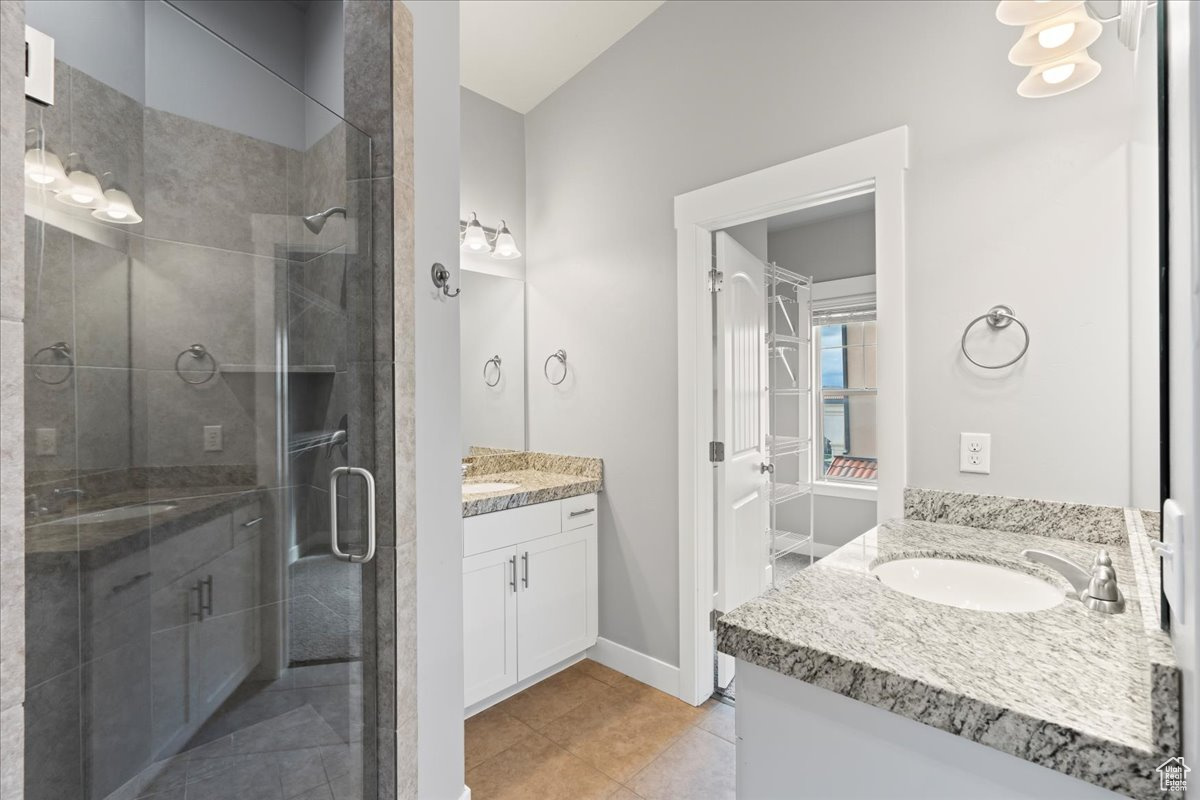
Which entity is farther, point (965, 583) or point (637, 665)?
point (637, 665)

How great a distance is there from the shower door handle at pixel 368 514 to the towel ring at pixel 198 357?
36 cm

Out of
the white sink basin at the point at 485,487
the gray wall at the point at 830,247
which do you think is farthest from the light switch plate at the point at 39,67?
the gray wall at the point at 830,247

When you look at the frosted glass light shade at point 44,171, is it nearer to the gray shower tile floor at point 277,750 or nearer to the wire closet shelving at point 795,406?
the gray shower tile floor at point 277,750

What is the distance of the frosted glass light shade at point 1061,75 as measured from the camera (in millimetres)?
1275

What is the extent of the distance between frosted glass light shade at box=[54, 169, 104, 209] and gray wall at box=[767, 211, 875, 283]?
13.1 ft

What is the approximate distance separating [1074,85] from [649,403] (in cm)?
168

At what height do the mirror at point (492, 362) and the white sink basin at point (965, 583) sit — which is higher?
the mirror at point (492, 362)

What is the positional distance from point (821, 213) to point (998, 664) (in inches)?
147

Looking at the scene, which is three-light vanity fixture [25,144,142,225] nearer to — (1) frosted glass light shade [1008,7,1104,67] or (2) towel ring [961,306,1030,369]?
(1) frosted glass light shade [1008,7,1104,67]

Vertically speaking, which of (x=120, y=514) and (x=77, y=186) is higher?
(x=77, y=186)

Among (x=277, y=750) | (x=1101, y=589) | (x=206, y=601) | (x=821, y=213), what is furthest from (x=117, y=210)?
(x=821, y=213)

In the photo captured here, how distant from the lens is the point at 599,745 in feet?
6.75

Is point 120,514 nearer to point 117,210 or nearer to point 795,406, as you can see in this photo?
point 117,210

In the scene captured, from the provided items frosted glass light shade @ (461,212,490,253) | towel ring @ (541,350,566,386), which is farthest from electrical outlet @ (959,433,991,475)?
frosted glass light shade @ (461,212,490,253)
